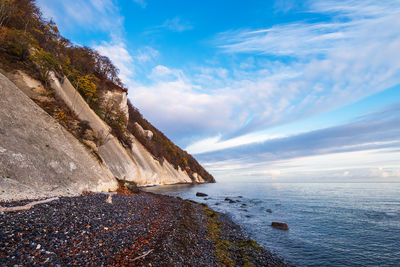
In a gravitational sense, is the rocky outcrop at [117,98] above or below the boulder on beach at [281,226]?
above

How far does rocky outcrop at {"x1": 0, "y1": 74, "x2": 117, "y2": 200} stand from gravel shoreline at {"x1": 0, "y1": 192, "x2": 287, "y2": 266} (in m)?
2.71

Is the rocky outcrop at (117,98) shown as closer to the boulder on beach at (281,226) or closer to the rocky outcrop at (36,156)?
the rocky outcrop at (36,156)

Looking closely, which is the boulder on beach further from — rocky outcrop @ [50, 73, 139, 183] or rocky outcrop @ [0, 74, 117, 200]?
rocky outcrop @ [50, 73, 139, 183]

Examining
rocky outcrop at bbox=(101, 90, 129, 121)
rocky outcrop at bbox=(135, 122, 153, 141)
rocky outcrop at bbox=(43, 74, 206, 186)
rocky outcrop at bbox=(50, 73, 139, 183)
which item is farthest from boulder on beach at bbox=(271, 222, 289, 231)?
rocky outcrop at bbox=(135, 122, 153, 141)

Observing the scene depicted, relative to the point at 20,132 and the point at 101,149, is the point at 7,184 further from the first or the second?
the point at 101,149

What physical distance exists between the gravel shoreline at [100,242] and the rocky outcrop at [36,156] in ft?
8.91

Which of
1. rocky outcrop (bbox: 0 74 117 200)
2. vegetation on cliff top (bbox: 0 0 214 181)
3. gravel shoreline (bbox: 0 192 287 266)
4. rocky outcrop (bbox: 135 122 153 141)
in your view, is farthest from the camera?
rocky outcrop (bbox: 135 122 153 141)

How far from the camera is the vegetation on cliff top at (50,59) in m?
19.2

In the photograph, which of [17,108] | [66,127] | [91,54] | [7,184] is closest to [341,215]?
[7,184]

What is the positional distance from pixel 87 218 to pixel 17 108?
1230 cm

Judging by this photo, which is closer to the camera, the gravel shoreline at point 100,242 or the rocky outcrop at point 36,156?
the gravel shoreline at point 100,242

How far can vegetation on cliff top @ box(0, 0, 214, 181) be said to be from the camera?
19.2 m

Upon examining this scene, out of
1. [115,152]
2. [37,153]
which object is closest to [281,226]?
[37,153]

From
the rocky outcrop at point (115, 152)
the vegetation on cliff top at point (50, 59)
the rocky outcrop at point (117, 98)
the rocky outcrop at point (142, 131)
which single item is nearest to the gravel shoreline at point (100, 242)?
the vegetation on cliff top at point (50, 59)
